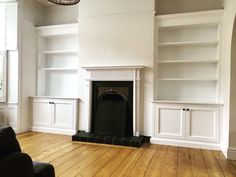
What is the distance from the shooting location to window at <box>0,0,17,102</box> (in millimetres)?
4551

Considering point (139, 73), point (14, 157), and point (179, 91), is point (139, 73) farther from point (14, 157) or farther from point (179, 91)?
point (14, 157)

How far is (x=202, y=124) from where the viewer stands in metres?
3.74

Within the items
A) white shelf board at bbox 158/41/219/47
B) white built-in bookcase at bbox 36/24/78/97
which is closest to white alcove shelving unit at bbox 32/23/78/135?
white built-in bookcase at bbox 36/24/78/97

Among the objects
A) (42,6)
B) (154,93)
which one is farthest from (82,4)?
(154,93)

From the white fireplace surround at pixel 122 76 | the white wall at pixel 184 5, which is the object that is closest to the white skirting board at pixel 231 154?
the white fireplace surround at pixel 122 76

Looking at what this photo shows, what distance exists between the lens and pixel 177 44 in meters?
4.14

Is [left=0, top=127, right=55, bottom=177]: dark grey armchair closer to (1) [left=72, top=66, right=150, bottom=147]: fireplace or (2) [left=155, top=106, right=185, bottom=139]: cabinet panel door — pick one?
(1) [left=72, top=66, right=150, bottom=147]: fireplace

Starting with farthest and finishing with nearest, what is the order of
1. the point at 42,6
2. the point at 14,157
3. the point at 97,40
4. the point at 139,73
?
the point at 42,6
the point at 97,40
the point at 139,73
the point at 14,157

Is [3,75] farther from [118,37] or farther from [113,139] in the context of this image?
[113,139]

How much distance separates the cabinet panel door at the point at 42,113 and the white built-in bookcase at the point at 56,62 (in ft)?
1.30

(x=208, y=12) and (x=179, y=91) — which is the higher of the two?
(x=208, y=12)

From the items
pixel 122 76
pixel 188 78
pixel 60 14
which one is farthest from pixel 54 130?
pixel 188 78

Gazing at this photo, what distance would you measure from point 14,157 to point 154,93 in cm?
322

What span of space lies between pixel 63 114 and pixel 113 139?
4.81 ft
